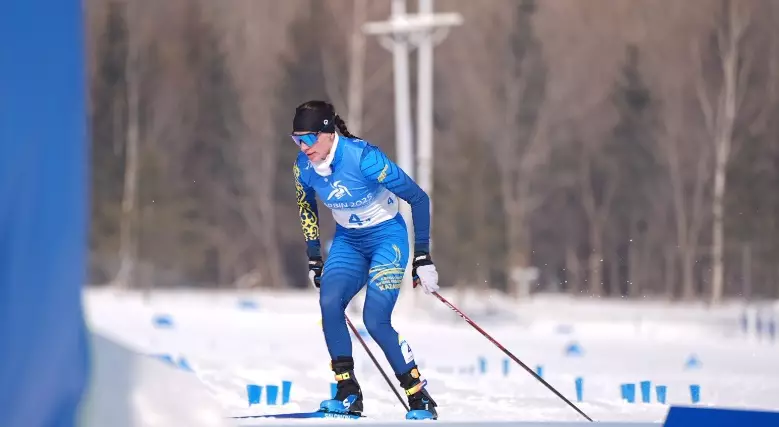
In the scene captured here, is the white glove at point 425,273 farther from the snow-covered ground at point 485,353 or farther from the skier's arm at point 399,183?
the snow-covered ground at point 485,353

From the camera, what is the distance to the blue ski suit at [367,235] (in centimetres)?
645

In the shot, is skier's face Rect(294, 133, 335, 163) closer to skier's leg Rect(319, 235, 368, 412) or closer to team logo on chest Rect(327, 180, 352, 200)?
team logo on chest Rect(327, 180, 352, 200)

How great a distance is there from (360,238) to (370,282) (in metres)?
0.26

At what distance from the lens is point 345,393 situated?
21.7ft

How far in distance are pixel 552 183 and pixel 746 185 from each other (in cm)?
589

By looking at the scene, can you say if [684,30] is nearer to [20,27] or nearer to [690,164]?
[690,164]

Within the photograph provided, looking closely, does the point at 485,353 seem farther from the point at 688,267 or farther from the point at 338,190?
the point at 688,267

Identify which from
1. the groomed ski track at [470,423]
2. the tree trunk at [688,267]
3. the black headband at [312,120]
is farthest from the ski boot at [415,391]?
the tree trunk at [688,267]

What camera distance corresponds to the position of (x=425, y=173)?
71.2ft

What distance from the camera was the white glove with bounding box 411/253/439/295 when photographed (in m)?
6.43

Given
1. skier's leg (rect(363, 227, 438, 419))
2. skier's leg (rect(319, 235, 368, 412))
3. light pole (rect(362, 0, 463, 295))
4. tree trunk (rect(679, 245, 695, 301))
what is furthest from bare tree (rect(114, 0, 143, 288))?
skier's leg (rect(363, 227, 438, 419))

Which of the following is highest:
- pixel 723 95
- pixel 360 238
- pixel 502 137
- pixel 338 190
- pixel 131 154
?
pixel 338 190

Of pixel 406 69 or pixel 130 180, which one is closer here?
pixel 406 69

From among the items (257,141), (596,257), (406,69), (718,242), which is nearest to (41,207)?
(406,69)
